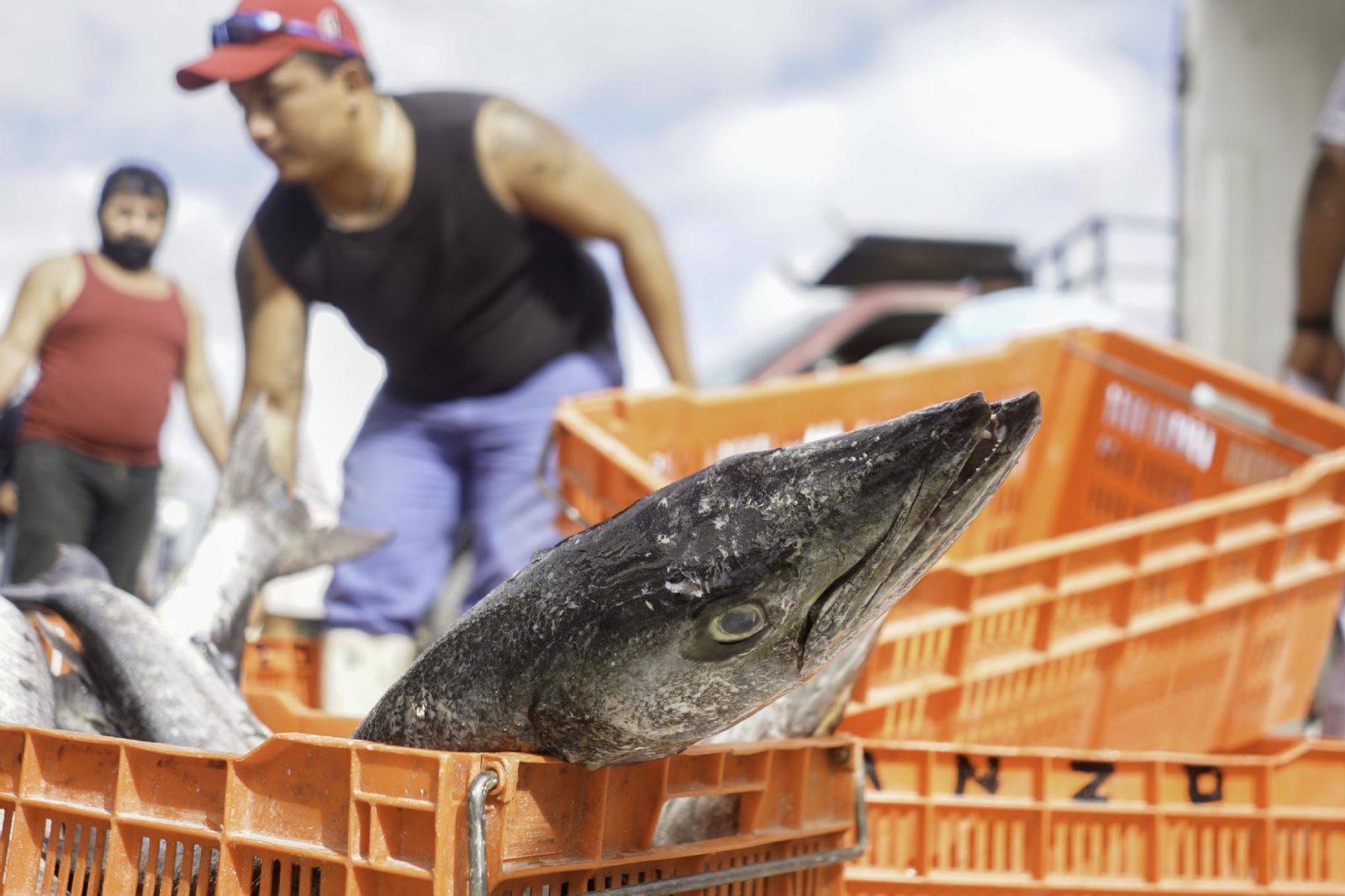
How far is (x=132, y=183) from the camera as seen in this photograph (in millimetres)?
3971

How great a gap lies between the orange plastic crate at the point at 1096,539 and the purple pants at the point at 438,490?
54 centimetres

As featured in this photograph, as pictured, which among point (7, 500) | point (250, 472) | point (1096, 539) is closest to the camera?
point (1096, 539)

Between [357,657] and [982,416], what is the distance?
7.90ft

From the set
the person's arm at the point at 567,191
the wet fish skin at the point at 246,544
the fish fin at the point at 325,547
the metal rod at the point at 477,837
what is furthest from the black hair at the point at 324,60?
the metal rod at the point at 477,837

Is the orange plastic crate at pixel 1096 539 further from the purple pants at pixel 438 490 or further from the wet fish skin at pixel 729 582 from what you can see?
the wet fish skin at pixel 729 582

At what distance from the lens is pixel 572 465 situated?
2.31 metres

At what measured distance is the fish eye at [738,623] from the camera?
2.89 ft

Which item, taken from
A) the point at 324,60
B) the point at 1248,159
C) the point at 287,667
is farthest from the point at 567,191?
the point at 1248,159

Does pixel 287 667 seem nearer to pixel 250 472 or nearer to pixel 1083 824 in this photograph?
pixel 250 472

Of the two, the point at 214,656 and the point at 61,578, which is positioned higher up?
the point at 61,578

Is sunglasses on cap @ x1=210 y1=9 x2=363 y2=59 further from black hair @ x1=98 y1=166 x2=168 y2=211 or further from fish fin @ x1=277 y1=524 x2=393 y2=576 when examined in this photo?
black hair @ x1=98 y1=166 x2=168 y2=211

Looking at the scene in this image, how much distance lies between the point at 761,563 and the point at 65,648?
1331 mm

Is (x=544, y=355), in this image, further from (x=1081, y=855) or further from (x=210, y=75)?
(x=1081, y=855)

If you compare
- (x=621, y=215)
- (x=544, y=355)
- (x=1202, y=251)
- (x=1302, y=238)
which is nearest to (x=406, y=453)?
(x=544, y=355)
